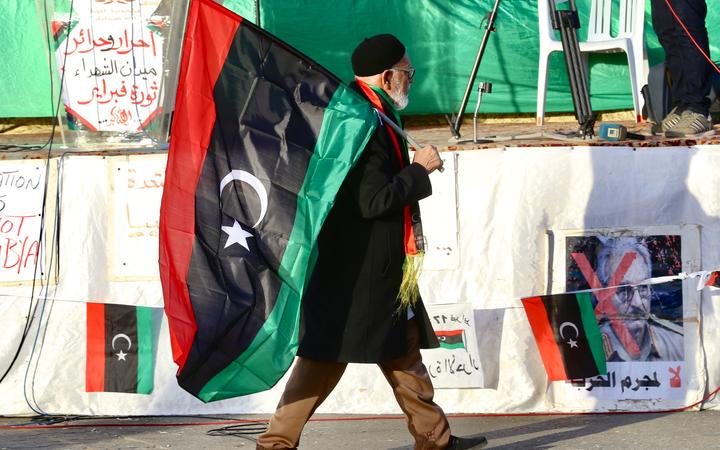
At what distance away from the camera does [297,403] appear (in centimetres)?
534

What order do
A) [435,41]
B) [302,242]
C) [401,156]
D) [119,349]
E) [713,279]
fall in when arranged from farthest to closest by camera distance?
[435,41] < [119,349] < [713,279] < [401,156] < [302,242]

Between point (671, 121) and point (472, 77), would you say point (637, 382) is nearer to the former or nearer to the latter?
point (671, 121)

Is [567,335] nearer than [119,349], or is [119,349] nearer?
[567,335]

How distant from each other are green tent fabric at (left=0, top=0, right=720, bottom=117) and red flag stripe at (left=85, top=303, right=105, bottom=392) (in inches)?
102

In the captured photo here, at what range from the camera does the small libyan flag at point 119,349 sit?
23.9ft

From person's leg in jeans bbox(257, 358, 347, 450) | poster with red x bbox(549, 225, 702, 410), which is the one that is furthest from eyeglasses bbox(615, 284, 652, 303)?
person's leg in jeans bbox(257, 358, 347, 450)

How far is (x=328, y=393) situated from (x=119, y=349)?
85.9 inches

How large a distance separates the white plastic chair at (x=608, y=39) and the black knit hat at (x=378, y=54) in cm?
373

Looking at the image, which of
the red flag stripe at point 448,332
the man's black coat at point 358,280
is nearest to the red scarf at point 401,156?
the man's black coat at point 358,280

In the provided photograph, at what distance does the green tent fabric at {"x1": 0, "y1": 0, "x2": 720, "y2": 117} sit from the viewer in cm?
933

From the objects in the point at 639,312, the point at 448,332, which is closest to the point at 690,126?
the point at 639,312

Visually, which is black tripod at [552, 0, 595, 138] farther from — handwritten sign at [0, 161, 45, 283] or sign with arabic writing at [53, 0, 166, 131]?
handwritten sign at [0, 161, 45, 283]

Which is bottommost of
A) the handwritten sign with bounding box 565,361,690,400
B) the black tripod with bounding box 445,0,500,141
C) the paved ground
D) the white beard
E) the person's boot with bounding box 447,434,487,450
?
the paved ground

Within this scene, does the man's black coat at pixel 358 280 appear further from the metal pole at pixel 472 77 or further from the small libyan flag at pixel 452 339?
the metal pole at pixel 472 77
